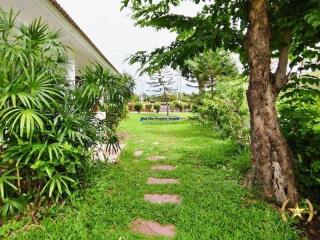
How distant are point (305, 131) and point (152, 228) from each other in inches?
94.8

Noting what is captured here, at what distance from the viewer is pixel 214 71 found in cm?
1930

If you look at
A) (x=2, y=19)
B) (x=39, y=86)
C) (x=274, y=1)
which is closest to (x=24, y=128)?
(x=39, y=86)

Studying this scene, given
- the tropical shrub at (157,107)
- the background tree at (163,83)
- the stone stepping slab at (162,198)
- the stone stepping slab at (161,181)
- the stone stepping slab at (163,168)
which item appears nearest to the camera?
the stone stepping slab at (162,198)

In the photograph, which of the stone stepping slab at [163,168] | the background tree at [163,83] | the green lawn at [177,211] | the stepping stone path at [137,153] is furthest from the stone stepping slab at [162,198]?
the background tree at [163,83]

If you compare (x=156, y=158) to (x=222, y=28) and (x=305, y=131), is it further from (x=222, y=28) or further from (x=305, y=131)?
(x=305, y=131)

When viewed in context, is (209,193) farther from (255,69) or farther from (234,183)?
(255,69)

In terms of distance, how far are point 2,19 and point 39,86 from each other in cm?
105

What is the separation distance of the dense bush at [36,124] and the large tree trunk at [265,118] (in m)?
2.45

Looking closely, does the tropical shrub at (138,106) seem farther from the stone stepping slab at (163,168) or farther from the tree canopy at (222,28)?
the tree canopy at (222,28)

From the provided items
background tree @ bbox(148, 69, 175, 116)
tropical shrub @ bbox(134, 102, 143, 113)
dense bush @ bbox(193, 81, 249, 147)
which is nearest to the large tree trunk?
dense bush @ bbox(193, 81, 249, 147)

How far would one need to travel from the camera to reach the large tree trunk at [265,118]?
4.11 meters

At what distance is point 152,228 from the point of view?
11.6 feet

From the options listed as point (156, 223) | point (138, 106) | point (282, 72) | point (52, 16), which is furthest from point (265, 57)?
point (138, 106)

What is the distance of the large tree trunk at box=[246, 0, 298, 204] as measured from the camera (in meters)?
4.11
